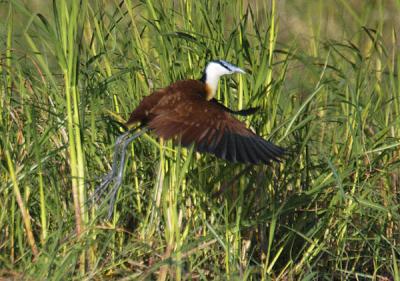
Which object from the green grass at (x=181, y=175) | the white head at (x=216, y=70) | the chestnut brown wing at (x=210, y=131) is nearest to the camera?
the chestnut brown wing at (x=210, y=131)

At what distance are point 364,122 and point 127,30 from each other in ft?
3.27

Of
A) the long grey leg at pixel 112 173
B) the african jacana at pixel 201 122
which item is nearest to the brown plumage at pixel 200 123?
the african jacana at pixel 201 122

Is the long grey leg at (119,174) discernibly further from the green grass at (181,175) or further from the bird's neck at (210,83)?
the bird's neck at (210,83)

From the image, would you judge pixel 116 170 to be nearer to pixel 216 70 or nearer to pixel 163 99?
pixel 163 99

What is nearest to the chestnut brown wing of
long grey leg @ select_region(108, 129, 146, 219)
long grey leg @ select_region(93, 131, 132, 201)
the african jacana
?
the african jacana

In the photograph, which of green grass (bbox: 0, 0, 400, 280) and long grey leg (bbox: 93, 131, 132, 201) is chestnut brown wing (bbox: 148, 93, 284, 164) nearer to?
green grass (bbox: 0, 0, 400, 280)

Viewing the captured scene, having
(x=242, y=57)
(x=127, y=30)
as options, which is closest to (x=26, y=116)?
(x=127, y=30)

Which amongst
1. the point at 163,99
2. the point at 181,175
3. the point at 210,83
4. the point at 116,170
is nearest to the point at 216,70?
the point at 210,83

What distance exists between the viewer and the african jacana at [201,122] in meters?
3.14

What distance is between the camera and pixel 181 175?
126 inches

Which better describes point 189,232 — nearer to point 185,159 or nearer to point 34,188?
point 185,159

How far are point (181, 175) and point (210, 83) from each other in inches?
17.4

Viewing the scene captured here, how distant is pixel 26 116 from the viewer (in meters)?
3.65

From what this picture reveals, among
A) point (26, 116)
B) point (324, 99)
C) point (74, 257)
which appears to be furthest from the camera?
point (324, 99)
